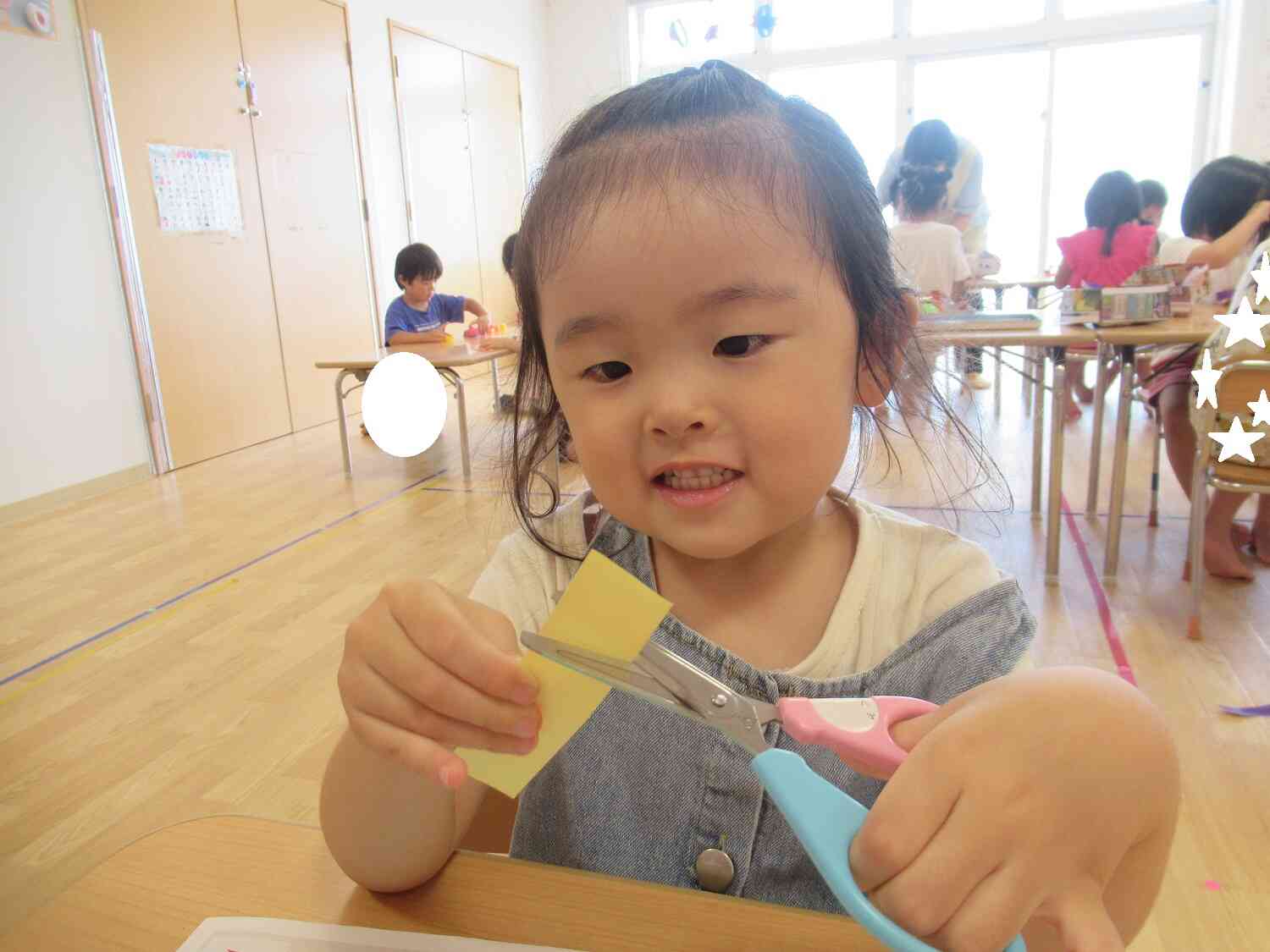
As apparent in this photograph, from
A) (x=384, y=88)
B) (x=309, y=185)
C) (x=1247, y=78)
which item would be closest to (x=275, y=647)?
(x=309, y=185)

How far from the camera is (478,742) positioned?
0.41 meters

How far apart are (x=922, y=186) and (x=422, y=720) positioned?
3256 mm

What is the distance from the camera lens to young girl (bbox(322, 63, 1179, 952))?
0.35m

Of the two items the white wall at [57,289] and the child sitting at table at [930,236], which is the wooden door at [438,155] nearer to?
the white wall at [57,289]

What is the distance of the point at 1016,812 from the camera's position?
35cm

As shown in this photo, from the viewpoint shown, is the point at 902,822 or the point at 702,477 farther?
the point at 702,477

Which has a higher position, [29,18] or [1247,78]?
[1247,78]

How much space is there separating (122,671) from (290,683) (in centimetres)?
43

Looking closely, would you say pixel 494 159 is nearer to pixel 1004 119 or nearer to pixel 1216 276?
pixel 1004 119

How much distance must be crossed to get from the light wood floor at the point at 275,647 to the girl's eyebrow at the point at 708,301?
444mm

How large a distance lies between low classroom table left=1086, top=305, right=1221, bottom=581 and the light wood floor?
13 cm

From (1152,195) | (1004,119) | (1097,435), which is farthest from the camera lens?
(1004,119)

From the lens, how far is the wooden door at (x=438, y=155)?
5.56 m

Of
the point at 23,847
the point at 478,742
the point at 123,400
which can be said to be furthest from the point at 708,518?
the point at 123,400
